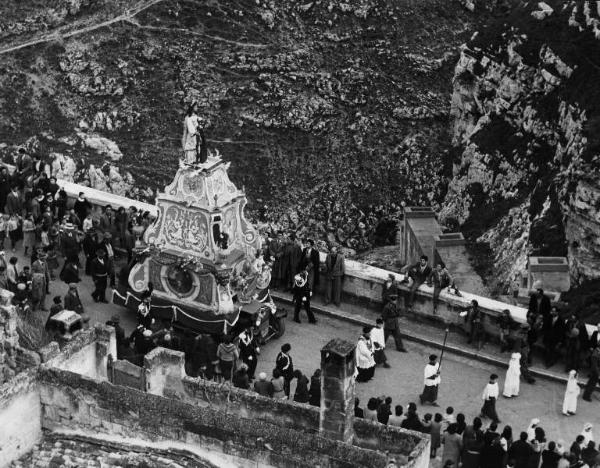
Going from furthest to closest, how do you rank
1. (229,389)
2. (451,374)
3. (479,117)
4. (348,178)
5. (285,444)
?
1. (348,178)
2. (479,117)
3. (451,374)
4. (229,389)
5. (285,444)

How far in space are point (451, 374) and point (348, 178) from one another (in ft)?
142

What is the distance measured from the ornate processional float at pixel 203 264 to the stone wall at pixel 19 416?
28.9ft

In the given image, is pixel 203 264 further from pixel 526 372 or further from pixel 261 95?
pixel 261 95

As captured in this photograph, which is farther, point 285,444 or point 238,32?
point 238,32

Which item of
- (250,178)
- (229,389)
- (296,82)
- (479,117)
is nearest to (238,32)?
(296,82)

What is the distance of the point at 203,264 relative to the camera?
2720cm

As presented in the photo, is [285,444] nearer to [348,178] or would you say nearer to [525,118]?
[525,118]

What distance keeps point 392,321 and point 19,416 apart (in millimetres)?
11047

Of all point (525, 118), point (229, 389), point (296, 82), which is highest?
point (296, 82)

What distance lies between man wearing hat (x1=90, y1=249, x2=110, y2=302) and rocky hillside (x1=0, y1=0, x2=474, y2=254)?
117 feet

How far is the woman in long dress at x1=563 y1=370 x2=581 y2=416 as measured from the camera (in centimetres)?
2453

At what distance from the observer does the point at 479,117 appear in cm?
6469

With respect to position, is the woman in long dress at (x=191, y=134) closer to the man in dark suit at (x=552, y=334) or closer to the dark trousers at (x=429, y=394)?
the dark trousers at (x=429, y=394)

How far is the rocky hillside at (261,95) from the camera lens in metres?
67.5
